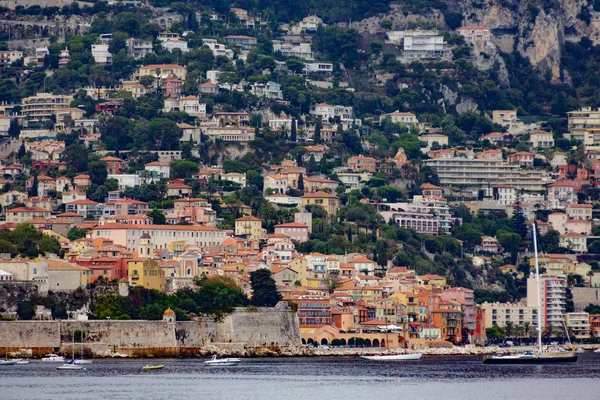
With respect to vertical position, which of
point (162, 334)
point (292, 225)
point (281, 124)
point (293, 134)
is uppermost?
point (281, 124)

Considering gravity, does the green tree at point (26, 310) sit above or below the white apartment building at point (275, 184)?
below

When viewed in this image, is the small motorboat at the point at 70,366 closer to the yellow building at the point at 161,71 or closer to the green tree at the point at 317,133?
the green tree at the point at 317,133

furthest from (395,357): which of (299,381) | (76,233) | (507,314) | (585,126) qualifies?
(585,126)

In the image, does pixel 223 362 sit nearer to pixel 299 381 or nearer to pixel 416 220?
pixel 299 381

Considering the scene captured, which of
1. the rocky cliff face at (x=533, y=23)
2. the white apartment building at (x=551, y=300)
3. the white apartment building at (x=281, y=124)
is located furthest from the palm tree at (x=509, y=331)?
the rocky cliff face at (x=533, y=23)

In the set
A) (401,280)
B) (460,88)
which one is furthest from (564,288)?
(460,88)
